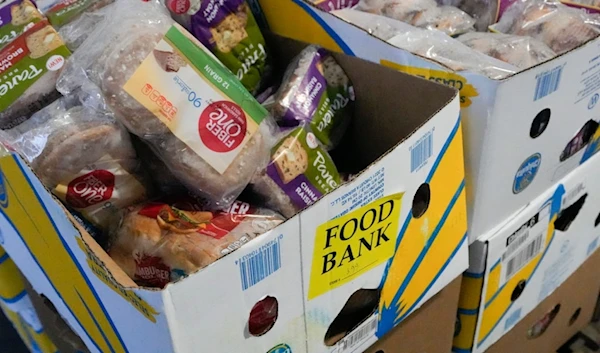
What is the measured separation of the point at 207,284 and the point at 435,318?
1.35 ft

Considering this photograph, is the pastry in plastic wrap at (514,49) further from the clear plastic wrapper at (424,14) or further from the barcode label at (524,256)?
the barcode label at (524,256)

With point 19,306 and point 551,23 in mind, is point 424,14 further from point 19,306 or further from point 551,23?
point 19,306

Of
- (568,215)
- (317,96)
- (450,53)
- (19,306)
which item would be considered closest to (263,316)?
(317,96)

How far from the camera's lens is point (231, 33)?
770 mm

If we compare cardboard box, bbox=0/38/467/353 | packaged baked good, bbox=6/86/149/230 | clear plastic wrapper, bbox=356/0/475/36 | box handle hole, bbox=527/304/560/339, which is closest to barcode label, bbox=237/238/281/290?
cardboard box, bbox=0/38/467/353

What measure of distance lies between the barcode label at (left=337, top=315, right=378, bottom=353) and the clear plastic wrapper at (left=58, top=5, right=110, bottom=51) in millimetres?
477

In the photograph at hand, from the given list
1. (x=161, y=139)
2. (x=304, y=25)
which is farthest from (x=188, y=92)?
(x=304, y=25)

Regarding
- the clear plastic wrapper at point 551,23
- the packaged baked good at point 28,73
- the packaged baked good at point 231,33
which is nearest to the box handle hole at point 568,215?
the clear plastic wrapper at point 551,23

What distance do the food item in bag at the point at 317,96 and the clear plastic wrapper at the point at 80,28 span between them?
0.25 metres

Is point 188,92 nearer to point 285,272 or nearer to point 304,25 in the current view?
point 285,272

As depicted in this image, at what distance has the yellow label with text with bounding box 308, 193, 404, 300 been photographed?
1.81ft

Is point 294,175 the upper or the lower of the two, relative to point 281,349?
upper

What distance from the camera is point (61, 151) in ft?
1.93

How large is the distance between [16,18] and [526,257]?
0.78 metres
